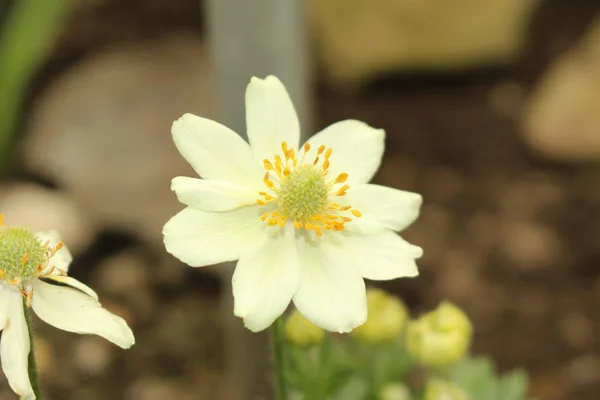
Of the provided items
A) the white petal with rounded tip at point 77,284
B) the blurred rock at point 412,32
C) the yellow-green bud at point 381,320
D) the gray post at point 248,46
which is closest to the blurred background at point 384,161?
the blurred rock at point 412,32

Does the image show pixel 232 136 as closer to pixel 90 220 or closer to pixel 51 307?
pixel 51 307

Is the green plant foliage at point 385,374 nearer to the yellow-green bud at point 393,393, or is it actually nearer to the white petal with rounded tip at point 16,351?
the yellow-green bud at point 393,393

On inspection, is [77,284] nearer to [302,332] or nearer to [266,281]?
[266,281]

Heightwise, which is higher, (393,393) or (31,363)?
(31,363)

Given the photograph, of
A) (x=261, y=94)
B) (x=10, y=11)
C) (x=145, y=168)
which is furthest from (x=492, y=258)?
(x=261, y=94)

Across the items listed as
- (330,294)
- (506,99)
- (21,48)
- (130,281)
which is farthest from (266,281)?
(506,99)

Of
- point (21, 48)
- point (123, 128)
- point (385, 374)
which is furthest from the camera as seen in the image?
point (123, 128)

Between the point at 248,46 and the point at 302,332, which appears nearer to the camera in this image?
the point at 302,332
